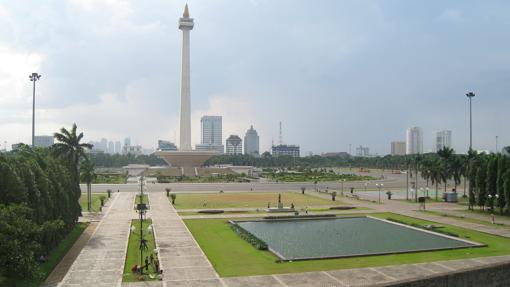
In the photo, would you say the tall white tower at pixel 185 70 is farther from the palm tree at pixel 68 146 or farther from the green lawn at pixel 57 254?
the green lawn at pixel 57 254

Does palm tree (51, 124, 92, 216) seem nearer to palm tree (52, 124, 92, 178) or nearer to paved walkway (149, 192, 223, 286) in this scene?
palm tree (52, 124, 92, 178)

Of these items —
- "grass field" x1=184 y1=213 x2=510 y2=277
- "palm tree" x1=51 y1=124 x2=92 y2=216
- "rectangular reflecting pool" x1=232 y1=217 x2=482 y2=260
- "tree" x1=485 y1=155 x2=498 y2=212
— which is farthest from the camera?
"tree" x1=485 y1=155 x2=498 y2=212

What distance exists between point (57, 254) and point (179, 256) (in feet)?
22.2

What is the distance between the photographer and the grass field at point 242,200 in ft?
161

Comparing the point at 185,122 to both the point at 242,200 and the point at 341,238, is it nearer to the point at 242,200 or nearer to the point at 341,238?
the point at 242,200

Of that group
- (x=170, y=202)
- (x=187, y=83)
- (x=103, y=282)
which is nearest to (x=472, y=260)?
(x=103, y=282)

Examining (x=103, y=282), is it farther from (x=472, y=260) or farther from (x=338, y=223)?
(x=338, y=223)

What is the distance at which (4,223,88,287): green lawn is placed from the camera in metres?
20.4

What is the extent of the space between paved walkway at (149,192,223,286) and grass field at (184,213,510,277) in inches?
23.2

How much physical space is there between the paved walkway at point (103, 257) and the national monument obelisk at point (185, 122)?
6397cm

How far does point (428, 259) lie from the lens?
25.5 m

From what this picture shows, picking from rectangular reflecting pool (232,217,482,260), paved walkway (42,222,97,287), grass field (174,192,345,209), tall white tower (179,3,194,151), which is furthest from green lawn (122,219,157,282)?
tall white tower (179,3,194,151)

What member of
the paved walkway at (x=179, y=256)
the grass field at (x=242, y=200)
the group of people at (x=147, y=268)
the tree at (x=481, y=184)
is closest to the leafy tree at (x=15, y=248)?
the group of people at (x=147, y=268)

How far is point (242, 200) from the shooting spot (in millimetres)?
53938
